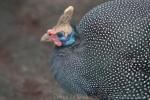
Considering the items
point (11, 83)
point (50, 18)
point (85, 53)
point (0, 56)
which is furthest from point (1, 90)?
point (85, 53)

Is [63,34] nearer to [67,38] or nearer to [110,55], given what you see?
[67,38]

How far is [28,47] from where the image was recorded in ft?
20.6

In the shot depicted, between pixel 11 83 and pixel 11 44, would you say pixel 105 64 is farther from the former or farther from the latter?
pixel 11 44

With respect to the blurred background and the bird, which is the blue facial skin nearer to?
the bird

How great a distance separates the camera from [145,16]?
3658 mm

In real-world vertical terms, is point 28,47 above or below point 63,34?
above

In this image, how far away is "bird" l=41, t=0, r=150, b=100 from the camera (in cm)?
363

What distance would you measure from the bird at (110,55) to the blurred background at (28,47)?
0.87 meters

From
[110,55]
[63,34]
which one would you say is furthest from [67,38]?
[110,55]

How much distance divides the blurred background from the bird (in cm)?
87

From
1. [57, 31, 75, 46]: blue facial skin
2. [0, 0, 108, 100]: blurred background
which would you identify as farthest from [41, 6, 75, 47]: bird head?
[0, 0, 108, 100]: blurred background

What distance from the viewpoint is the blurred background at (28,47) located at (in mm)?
5375

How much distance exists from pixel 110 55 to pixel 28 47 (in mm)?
2705

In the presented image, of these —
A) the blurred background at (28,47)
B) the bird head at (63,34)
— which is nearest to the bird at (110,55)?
the bird head at (63,34)
